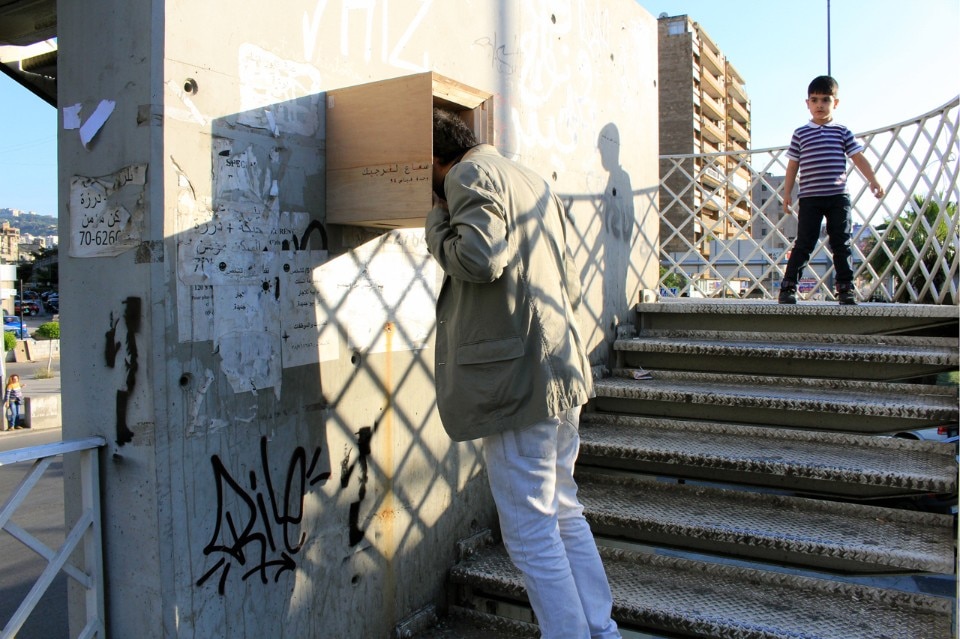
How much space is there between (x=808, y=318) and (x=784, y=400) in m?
0.90

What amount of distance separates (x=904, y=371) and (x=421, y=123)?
115 inches

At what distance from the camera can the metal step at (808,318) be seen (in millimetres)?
3806

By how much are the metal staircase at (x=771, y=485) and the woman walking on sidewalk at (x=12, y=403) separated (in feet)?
39.7

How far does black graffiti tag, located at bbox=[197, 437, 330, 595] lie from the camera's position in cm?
197

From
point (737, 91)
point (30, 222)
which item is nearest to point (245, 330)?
point (737, 91)

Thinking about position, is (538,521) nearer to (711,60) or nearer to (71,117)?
(71,117)

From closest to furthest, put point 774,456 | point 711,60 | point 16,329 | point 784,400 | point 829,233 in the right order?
1. point 774,456
2. point 784,400
3. point 829,233
4. point 16,329
5. point 711,60

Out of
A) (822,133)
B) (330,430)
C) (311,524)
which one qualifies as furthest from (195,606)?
(822,133)

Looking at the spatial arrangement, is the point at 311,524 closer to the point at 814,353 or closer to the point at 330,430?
the point at 330,430

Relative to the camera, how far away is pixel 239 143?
202cm

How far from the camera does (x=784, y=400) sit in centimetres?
338

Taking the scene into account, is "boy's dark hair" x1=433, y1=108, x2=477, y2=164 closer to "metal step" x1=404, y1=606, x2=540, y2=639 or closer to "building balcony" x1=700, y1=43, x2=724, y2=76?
"metal step" x1=404, y1=606, x2=540, y2=639

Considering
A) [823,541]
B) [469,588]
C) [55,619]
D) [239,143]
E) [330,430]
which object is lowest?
[55,619]

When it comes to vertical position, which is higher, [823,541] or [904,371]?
[904,371]
